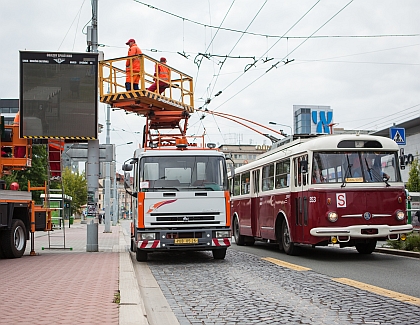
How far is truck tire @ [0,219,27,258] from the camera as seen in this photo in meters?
14.7

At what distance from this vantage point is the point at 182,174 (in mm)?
13672

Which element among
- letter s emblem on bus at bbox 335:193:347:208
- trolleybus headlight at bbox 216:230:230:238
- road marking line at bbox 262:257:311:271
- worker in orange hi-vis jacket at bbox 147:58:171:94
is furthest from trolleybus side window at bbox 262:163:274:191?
worker in orange hi-vis jacket at bbox 147:58:171:94

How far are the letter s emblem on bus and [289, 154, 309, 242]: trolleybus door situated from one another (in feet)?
2.39

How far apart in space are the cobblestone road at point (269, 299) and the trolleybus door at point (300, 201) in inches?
69.4

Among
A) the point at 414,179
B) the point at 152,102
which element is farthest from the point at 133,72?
the point at 414,179

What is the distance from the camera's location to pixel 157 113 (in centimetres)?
1739

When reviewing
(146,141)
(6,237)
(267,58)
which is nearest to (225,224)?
(146,141)

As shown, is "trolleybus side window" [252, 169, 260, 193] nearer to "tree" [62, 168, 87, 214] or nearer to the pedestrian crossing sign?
the pedestrian crossing sign

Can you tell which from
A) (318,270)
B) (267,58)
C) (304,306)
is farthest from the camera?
(267,58)

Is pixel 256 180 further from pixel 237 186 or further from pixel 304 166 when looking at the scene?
pixel 304 166

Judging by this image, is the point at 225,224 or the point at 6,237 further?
the point at 6,237

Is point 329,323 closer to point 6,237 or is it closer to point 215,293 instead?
point 215,293

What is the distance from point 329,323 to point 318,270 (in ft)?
17.3

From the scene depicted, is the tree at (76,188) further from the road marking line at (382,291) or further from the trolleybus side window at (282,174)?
the road marking line at (382,291)
